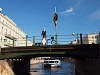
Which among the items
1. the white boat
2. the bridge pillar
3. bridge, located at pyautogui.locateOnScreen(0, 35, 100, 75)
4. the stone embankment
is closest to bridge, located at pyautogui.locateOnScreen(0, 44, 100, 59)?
bridge, located at pyautogui.locateOnScreen(0, 35, 100, 75)

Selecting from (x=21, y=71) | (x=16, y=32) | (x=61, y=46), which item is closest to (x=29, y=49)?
(x=61, y=46)

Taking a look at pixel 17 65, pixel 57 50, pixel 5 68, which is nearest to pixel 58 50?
pixel 57 50

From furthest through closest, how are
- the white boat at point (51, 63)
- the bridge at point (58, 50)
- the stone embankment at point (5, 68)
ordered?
the white boat at point (51, 63), the stone embankment at point (5, 68), the bridge at point (58, 50)

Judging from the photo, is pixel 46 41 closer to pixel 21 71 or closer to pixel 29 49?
pixel 29 49

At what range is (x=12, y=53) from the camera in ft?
108

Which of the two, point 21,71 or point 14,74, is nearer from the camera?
point 14,74

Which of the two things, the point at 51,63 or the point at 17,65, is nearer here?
the point at 17,65

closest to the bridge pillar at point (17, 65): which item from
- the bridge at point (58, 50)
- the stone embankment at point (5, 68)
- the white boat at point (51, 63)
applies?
the stone embankment at point (5, 68)

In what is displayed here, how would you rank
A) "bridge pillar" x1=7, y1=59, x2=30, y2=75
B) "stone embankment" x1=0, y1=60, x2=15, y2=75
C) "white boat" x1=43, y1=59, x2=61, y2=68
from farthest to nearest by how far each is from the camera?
"white boat" x1=43, y1=59, x2=61, y2=68
"bridge pillar" x1=7, y1=59, x2=30, y2=75
"stone embankment" x1=0, y1=60, x2=15, y2=75

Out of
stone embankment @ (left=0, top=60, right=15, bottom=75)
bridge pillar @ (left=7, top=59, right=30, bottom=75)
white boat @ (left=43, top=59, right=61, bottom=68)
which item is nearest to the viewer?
stone embankment @ (left=0, top=60, right=15, bottom=75)

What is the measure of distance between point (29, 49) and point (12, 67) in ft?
36.4

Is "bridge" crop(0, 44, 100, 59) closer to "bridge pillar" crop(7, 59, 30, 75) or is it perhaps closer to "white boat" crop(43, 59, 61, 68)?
"bridge pillar" crop(7, 59, 30, 75)

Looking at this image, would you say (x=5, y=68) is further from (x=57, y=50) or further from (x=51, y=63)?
(x=51, y=63)

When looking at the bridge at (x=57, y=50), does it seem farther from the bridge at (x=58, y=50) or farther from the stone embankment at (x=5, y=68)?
the stone embankment at (x=5, y=68)
